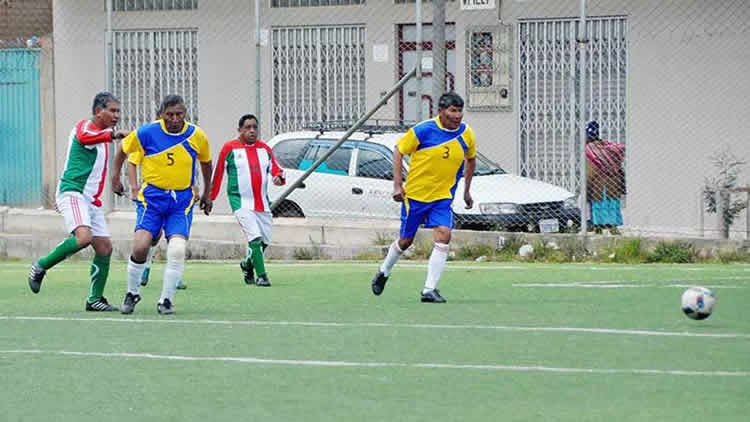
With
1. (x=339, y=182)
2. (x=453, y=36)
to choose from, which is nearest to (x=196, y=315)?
(x=339, y=182)

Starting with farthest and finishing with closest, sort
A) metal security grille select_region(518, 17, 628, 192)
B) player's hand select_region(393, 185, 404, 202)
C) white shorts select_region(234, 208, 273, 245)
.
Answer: metal security grille select_region(518, 17, 628, 192) → white shorts select_region(234, 208, 273, 245) → player's hand select_region(393, 185, 404, 202)

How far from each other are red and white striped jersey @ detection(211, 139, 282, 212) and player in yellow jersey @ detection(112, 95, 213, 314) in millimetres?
3493

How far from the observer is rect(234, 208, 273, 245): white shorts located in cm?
1695

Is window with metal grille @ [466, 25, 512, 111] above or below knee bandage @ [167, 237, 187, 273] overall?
above

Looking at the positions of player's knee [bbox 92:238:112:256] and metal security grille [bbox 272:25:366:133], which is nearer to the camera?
player's knee [bbox 92:238:112:256]

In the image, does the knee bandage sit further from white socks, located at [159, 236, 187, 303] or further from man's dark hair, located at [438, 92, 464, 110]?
man's dark hair, located at [438, 92, 464, 110]

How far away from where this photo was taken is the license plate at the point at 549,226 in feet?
67.1

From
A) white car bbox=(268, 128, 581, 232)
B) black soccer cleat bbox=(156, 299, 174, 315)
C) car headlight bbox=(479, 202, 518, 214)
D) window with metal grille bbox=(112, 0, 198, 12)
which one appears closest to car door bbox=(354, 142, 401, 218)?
white car bbox=(268, 128, 581, 232)

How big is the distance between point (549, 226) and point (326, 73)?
6.29 metres

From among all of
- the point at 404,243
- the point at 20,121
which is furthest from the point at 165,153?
the point at 20,121

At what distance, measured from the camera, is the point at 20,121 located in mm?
27000

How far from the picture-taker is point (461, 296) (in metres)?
14.8

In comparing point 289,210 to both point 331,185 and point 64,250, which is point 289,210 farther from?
point 64,250

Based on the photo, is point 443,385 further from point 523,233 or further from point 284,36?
point 284,36
